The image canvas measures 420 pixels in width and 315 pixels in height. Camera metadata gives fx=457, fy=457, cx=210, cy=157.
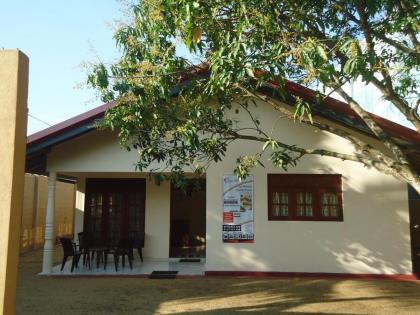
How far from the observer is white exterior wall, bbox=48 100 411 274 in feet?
32.6

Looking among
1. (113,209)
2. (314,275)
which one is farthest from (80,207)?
(314,275)

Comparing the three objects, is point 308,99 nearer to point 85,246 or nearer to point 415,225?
point 415,225

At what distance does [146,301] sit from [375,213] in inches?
212

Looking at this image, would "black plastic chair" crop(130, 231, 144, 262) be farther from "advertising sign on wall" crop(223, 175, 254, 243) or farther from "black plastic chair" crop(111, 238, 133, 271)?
"advertising sign on wall" crop(223, 175, 254, 243)

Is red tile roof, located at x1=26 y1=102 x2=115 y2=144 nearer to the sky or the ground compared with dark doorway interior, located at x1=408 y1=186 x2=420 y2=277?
nearer to the sky

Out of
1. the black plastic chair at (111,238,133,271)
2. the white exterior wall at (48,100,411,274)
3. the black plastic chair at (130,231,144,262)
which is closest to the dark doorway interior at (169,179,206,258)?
the black plastic chair at (130,231,144,262)

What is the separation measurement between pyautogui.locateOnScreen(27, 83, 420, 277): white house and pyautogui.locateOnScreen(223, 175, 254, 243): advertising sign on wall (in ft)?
0.07

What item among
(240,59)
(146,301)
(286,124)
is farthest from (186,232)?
Result: (240,59)

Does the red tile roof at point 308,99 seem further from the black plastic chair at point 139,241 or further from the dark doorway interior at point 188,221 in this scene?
the dark doorway interior at point 188,221

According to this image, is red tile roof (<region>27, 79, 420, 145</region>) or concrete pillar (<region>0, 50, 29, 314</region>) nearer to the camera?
concrete pillar (<region>0, 50, 29, 314</region>)

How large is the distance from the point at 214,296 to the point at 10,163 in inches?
200

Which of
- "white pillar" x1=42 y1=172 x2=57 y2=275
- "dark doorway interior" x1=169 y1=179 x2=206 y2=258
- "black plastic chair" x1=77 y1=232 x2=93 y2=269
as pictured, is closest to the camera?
"white pillar" x1=42 y1=172 x2=57 y2=275

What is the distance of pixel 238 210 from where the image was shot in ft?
33.4

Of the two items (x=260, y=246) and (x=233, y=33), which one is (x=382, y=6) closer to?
(x=233, y=33)
